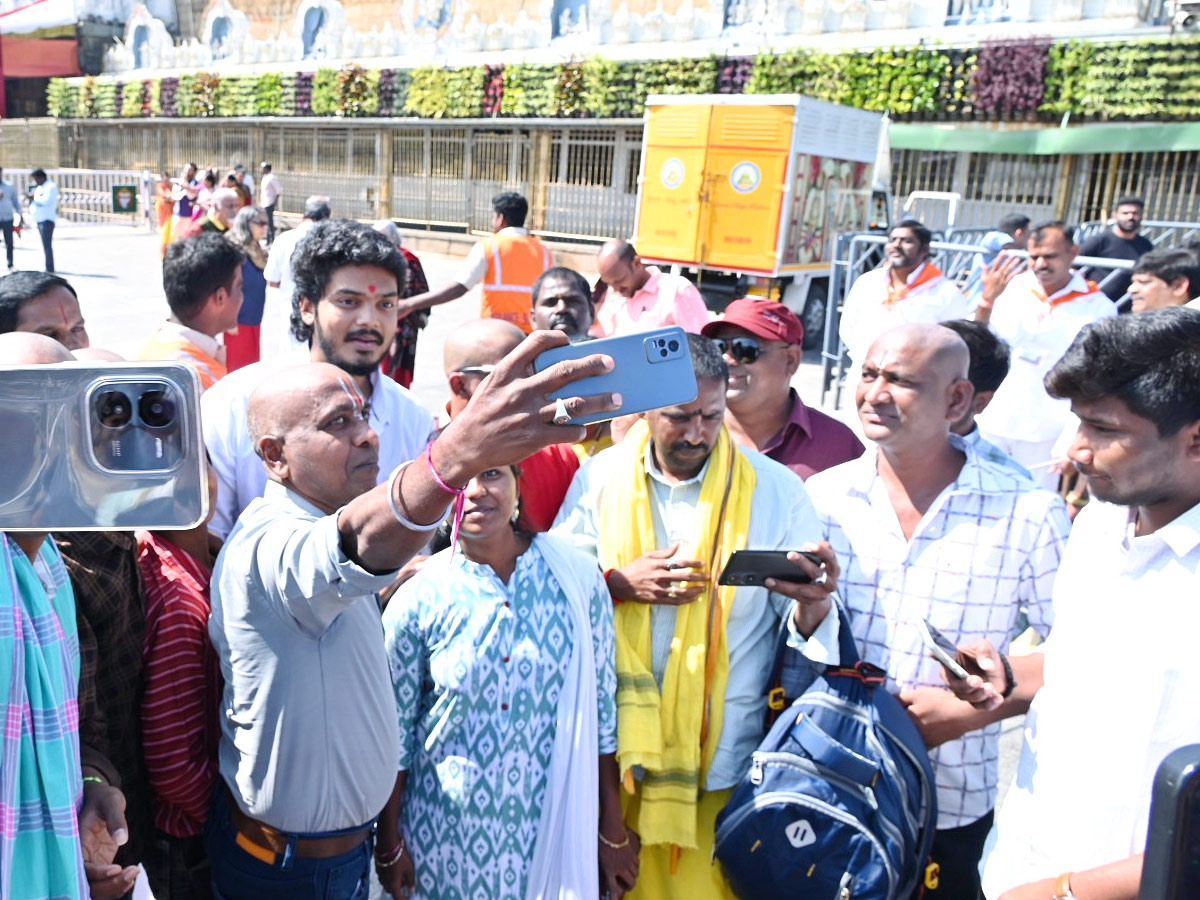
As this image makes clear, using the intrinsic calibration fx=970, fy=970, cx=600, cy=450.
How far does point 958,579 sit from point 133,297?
43.2 feet

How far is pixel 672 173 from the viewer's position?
11.8 meters

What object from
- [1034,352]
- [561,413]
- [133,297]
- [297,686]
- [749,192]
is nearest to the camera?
[561,413]

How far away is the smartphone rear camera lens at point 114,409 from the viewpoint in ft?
3.53

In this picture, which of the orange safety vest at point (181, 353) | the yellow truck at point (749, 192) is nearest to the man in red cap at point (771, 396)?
the orange safety vest at point (181, 353)

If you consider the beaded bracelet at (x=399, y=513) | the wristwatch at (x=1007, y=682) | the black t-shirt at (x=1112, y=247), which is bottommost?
the wristwatch at (x=1007, y=682)

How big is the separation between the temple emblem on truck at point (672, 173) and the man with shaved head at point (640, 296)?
22.0 feet

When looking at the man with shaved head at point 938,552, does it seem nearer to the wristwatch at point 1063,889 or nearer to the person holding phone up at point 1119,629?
the person holding phone up at point 1119,629

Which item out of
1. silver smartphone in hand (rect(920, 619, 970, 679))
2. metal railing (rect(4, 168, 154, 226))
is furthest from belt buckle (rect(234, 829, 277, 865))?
metal railing (rect(4, 168, 154, 226))

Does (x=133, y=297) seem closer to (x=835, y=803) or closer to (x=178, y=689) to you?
(x=178, y=689)

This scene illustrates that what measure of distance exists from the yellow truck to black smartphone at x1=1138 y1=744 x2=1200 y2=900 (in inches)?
415

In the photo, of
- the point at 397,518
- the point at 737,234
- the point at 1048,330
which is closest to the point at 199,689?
the point at 397,518

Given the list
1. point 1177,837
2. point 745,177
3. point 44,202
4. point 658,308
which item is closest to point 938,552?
point 1177,837

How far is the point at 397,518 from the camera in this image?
131cm

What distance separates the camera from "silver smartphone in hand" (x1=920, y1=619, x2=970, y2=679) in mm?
2008
